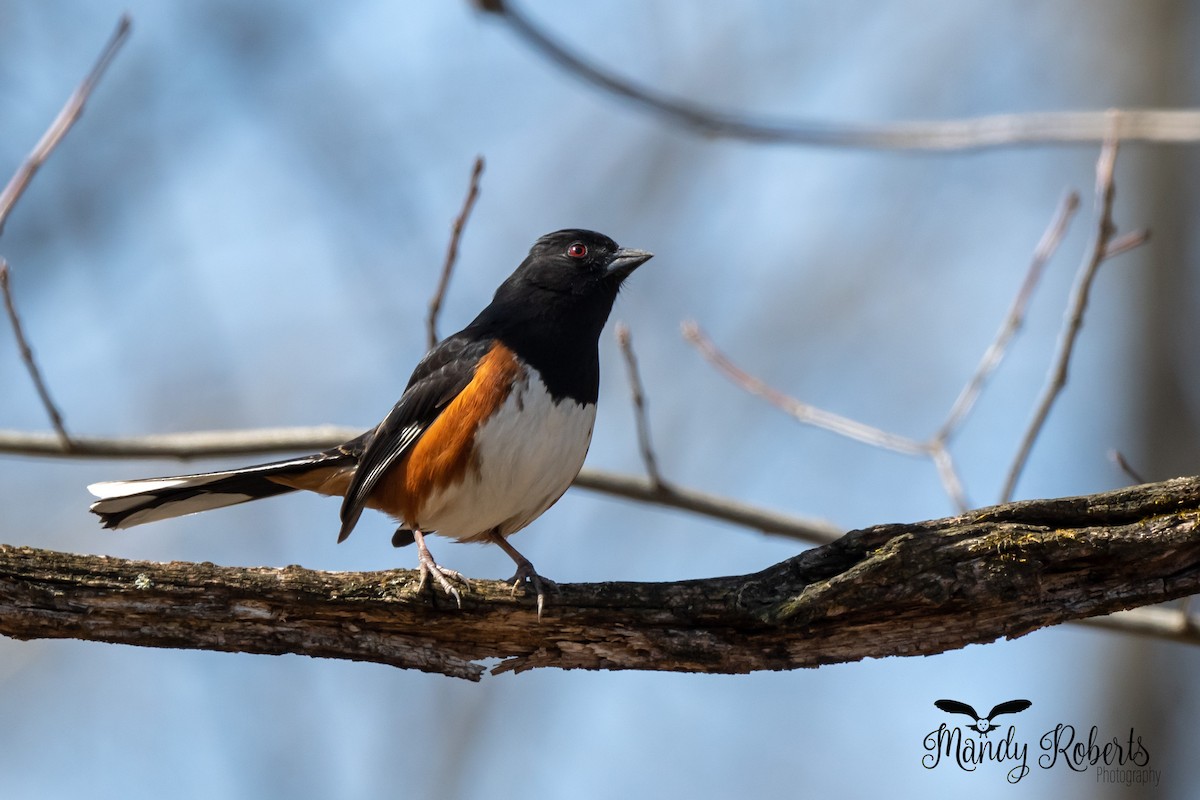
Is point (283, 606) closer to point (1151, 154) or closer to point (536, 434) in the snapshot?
point (536, 434)

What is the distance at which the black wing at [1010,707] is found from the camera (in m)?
3.88

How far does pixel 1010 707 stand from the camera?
3910mm

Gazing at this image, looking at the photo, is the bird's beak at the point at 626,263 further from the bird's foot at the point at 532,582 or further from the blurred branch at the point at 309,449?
the bird's foot at the point at 532,582

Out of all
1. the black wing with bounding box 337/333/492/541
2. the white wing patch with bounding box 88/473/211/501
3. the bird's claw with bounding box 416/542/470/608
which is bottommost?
the white wing patch with bounding box 88/473/211/501

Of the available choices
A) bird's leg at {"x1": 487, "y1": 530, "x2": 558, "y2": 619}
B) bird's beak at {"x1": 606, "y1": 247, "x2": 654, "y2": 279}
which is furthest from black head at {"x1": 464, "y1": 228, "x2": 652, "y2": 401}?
bird's leg at {"x1": 487, "y1": 530, "x2": 558, "y2": 619}

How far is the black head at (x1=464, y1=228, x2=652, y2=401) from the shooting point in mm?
4484

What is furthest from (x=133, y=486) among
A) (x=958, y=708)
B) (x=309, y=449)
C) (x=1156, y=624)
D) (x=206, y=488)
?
(x=1156, y=624)

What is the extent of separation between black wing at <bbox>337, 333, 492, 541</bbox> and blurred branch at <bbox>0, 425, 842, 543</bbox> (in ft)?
0.50

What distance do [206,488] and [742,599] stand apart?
8.57 feet

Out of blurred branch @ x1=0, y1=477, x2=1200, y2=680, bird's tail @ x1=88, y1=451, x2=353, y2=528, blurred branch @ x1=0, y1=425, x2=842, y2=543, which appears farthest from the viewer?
bird's tail @ x1=88, y1=451, x2=353, y2=528

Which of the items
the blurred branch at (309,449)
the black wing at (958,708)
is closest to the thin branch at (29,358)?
the blurred branch at (309,449)

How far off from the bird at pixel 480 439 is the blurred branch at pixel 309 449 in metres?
0.20

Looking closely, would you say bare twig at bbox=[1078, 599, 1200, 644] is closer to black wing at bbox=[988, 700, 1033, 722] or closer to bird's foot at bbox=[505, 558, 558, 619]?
black wing at bbox=[988, 700, 1033, 722]

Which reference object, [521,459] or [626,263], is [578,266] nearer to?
[626,263]
